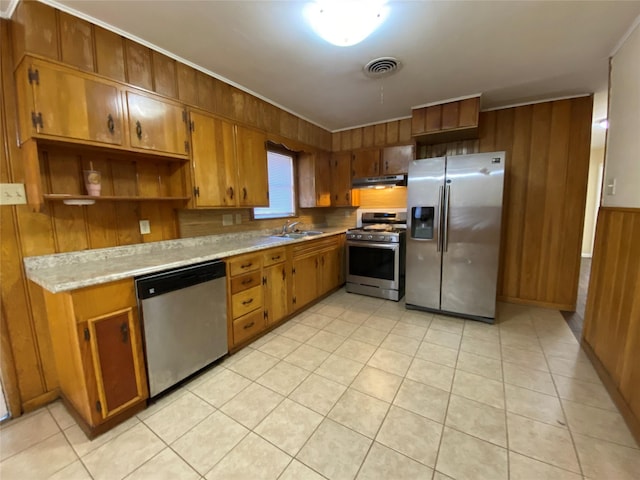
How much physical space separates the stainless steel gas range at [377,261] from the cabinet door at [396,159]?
84cm

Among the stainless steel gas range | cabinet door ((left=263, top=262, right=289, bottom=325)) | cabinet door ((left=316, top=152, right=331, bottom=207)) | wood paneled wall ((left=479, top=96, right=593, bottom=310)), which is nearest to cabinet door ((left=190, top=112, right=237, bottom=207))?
cabinet door ((left=263, top=262, right=289, bottom=325))

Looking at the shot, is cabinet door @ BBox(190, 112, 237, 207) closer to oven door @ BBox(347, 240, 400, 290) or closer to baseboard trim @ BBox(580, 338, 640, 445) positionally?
oven door @ BBox(347, 240, 400, 290)

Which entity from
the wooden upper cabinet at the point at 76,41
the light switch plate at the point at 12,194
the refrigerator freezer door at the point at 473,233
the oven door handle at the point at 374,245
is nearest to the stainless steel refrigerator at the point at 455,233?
the refrigerator freezer door at the point at 473,233

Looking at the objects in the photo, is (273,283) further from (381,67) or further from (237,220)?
(381,67)

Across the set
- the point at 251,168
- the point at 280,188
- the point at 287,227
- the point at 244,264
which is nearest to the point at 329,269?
the point at 287,227

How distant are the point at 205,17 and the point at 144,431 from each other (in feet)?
8.55

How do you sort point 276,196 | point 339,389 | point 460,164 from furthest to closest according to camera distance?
point 276,196
point 460,164
point 339,389

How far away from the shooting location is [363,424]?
5.27 feet

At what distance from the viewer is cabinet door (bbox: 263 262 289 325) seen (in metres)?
2.67

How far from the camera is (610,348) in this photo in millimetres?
1908

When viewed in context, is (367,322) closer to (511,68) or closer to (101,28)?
(511,68)

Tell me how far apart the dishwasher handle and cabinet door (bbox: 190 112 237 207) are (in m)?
0.63

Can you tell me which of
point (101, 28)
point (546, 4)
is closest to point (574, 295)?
point (546, 4)

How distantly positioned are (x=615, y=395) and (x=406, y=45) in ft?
9.29
